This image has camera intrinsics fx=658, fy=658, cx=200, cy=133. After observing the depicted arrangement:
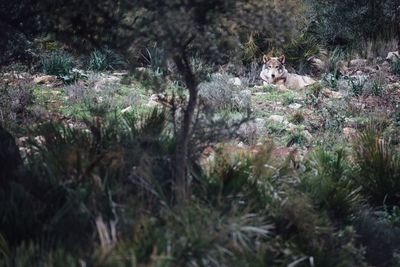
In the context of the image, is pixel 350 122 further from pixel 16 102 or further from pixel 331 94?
pixel 16 102

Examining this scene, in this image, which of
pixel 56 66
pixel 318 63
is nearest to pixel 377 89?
pixel 318 63

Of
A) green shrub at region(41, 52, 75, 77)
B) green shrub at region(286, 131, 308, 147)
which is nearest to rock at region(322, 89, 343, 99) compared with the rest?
green shrub at region(286, 131, 308, 147)

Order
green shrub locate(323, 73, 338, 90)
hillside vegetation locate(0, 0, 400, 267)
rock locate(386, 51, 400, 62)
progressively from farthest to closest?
rock locate(386, 51, 400, 62) < green shrub locate(323, 73, 338, 90) < hillside vegetation locate(0, 0, 400, 267)

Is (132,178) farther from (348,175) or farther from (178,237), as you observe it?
(348,175)

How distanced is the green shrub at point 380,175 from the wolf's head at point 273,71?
8165mm

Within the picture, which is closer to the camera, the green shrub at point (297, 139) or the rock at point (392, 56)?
the green shrub at point (297, 139)

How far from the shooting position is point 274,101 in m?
12.5

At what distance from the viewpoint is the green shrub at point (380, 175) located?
6547 mm

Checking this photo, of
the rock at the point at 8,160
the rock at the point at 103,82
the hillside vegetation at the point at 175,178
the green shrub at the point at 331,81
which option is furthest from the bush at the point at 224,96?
the rock at the point at 8,160

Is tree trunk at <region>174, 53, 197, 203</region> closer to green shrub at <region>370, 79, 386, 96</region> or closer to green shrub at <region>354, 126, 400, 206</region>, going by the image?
green shrub at <region>354, 126, 400, 206</region>

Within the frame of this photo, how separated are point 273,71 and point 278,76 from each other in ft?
0.56

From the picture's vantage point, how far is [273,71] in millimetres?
14922

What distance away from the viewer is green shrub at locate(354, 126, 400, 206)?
6.55m

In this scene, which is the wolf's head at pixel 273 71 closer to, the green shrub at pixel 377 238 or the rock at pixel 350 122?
the rock at pixel 350 122
